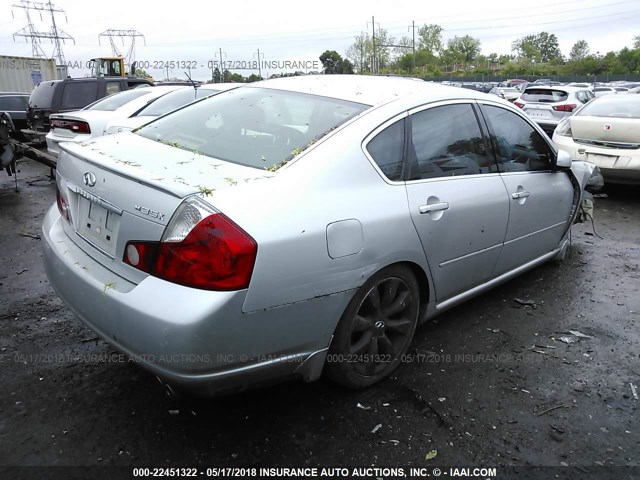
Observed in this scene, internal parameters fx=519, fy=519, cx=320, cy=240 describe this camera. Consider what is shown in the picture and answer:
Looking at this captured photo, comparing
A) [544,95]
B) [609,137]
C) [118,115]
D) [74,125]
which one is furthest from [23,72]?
[609,137]

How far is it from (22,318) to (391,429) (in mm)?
2590

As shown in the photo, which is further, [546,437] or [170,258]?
[546,437]

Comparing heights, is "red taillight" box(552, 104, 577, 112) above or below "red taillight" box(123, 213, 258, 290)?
below

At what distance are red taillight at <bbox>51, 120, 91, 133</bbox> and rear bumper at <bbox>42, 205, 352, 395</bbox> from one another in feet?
19.1

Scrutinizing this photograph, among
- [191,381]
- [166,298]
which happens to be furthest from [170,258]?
[191,381]

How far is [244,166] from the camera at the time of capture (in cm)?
245

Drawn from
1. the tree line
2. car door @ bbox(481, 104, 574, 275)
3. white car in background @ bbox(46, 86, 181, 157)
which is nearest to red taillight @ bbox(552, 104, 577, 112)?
white car in background @ bbox(46, 86, 181, 157)

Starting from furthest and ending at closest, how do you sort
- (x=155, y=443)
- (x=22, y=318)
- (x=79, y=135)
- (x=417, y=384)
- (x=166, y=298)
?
1. (x=79, y=135)
2. (x=22, y=318)
3. (x=417, y=384)
4. (x=155, y=443)
5. (x=166, y=298)

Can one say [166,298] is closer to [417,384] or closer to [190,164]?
[190,164]

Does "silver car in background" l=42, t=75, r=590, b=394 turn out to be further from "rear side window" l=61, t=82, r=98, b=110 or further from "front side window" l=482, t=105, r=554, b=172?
"rear side window" l=61, t=82, r=98, b=110

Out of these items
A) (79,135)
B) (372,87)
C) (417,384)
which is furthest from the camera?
(79,135)

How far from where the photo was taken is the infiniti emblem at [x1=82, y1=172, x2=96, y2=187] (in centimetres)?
245

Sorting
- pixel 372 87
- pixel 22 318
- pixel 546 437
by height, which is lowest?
pixel 546 437

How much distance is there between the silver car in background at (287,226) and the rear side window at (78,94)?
9084 mm
